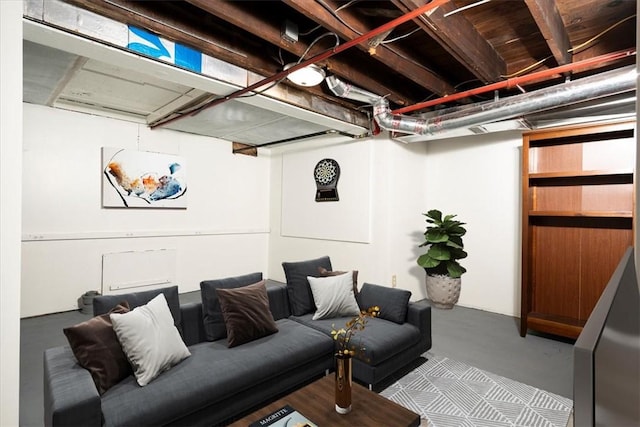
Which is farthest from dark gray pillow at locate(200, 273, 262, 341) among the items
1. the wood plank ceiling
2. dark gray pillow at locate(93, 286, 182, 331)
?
the wood plank ceiling

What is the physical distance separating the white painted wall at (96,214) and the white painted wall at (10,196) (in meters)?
3.07

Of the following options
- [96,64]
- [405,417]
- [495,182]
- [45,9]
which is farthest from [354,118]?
[405,417]

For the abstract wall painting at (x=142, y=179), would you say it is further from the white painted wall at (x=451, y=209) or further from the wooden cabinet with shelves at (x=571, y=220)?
the wooden cabinet with shelves at (x=571, y=220)

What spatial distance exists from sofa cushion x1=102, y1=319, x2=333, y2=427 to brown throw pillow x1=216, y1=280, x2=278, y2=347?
55 millimetres

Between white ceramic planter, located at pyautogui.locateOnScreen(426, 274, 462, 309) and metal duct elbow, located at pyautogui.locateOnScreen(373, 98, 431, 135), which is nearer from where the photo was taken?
metal duct elbow, located at pyautogui.locateOnScreen(373, 98, 431, 135)

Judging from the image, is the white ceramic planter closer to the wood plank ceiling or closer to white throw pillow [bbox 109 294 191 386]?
the wood plank ceiling

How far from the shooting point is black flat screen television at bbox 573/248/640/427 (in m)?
0.31

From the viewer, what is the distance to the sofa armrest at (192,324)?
7.95 feet

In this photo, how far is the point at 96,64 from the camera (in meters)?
2.94

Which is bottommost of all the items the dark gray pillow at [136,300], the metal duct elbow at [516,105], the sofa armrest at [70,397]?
the sofa armrest at [70,397]

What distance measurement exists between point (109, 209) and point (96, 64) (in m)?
2.21

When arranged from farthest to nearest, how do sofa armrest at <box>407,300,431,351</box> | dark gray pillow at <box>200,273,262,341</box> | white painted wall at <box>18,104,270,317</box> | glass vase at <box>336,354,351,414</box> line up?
white painted wall at <box>18,104,270,317</box> → sofa armrest at <box>407,300,431,351</box> → dark gray pillow at <box>200,273,262,341</box> → glass vase at <box>336,354,351,414</box>

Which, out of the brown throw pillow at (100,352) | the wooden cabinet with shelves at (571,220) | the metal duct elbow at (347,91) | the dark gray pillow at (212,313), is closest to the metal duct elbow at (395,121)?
the metal duct elbow at (347,91)

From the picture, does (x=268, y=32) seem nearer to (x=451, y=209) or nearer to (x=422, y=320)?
(x=422, y=320)
